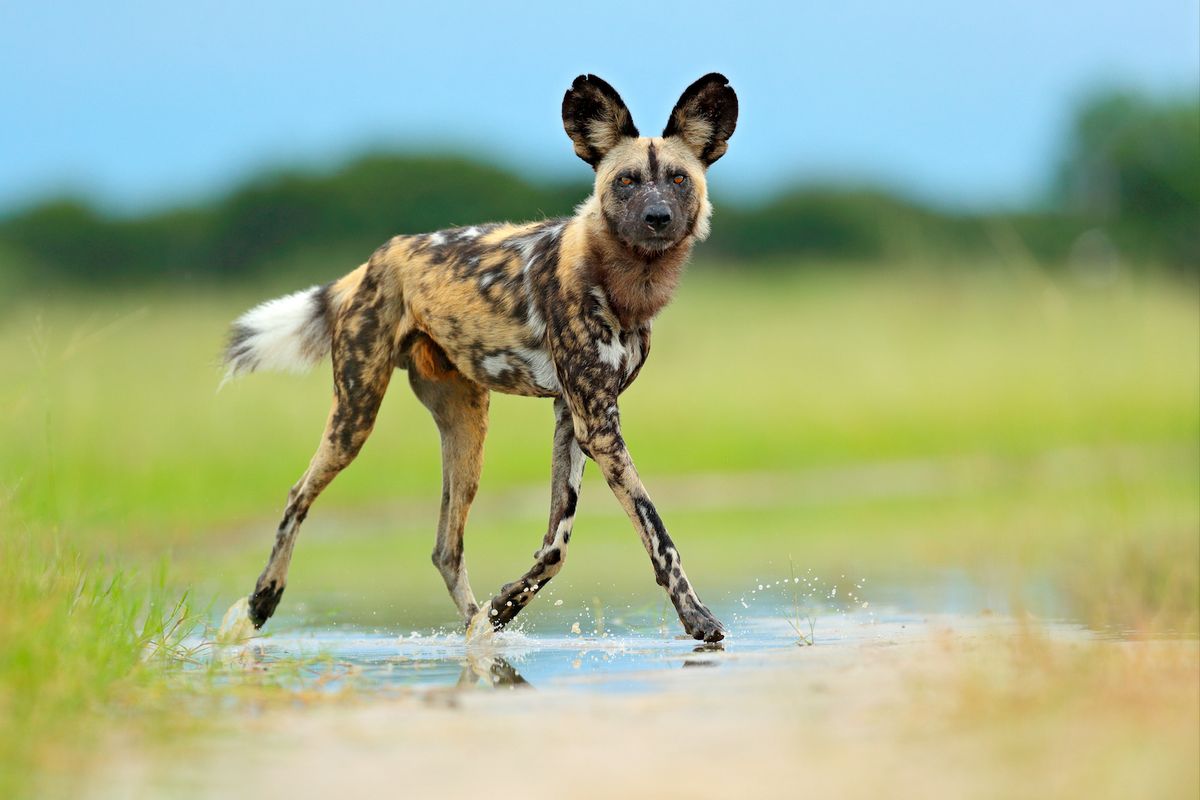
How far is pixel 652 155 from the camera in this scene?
5.93m

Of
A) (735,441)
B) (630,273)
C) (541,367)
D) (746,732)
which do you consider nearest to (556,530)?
(541,367)

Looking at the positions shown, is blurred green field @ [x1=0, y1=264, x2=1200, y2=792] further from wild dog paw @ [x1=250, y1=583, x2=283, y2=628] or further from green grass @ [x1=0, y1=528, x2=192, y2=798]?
wild dog paw @ [x1=250, y1=583, x2=283, y2=628]

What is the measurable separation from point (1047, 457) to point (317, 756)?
38.2 feet

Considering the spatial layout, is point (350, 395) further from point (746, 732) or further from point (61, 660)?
point (746, 732)

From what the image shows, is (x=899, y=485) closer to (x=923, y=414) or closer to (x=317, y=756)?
(x=923, y=414)

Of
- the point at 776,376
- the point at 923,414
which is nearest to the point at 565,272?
the point at 923,414

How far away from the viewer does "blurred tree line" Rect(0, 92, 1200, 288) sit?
22.0 meters

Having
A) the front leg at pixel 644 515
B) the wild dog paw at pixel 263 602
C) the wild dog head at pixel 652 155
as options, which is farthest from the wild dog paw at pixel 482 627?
the wild dog head at pixel 652 155

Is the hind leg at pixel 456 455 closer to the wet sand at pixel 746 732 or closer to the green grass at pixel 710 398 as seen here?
the green grass at pixel 710 398

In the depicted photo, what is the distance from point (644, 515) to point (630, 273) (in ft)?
2.85

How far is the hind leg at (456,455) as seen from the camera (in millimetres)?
6637

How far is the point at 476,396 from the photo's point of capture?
6812mm

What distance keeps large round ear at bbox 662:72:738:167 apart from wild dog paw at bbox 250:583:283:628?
2.29 m

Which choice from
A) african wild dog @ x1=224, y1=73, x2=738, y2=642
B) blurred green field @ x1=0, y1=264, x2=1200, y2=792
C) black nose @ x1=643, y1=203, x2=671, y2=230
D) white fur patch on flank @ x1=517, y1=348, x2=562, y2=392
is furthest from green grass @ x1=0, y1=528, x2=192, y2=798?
black nose @ x1=643, y1=203, x2=671, y2=230
